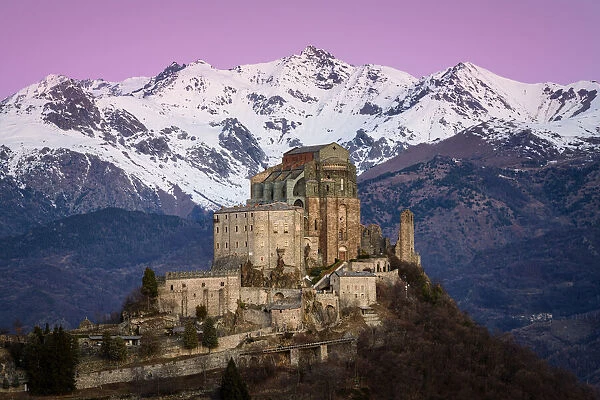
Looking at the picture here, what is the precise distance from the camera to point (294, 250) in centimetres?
14262

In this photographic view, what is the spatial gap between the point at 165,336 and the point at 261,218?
22619mm

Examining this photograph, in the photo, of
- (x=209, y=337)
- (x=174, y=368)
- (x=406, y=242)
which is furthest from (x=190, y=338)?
(x=406, y=242)

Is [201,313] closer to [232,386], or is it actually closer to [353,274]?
[353,274]

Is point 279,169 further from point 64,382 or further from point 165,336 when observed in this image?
point 64,382

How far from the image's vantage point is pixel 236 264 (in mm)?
140000

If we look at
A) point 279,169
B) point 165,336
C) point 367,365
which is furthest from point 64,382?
point 279,169

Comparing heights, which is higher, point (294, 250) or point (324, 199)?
point (324, 199)

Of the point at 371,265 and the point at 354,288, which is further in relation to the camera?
the point at 371,265

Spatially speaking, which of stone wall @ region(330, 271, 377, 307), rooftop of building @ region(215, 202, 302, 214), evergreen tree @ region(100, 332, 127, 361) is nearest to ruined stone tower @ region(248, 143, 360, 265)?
rooftop of building @ region(215, 202, 302, 214)

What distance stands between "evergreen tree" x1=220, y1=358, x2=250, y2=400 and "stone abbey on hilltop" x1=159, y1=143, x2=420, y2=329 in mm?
16600

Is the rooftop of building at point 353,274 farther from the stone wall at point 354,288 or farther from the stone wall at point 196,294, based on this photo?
the stone wall at point 196,294

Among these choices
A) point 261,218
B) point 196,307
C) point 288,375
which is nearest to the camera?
point 288,375

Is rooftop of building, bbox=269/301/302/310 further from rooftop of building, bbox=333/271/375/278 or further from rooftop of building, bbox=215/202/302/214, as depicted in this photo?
rooftop of building, bbox=215/202/302/214

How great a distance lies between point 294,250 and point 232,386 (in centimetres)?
3307
